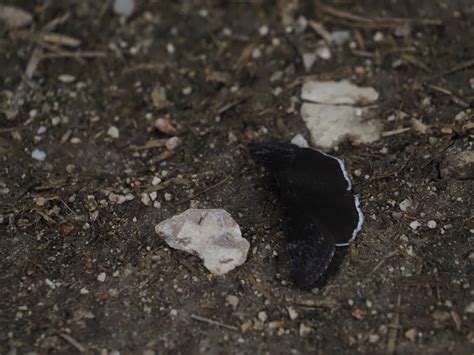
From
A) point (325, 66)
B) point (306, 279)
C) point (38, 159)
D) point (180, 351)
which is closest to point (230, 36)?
point (325, 66)

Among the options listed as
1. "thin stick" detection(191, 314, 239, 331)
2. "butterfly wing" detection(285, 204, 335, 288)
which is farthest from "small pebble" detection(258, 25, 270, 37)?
"thin stick" detection(191, 314, 239, 331)

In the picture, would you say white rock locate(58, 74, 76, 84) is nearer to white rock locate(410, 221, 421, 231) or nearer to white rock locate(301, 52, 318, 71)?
white rock locate(301, 52, 318, 71)

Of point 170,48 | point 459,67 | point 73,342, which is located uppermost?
point 459,67

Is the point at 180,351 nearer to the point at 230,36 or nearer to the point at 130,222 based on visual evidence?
the point at 130,222

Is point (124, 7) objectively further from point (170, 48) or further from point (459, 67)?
point (459, 67)

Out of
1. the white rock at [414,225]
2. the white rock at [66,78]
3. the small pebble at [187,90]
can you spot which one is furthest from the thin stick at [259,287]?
the white rock at [66,78]

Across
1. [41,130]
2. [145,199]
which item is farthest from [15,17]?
[145,199]

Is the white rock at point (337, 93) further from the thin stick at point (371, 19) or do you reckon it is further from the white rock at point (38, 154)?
the white rock at point (38, 154)
